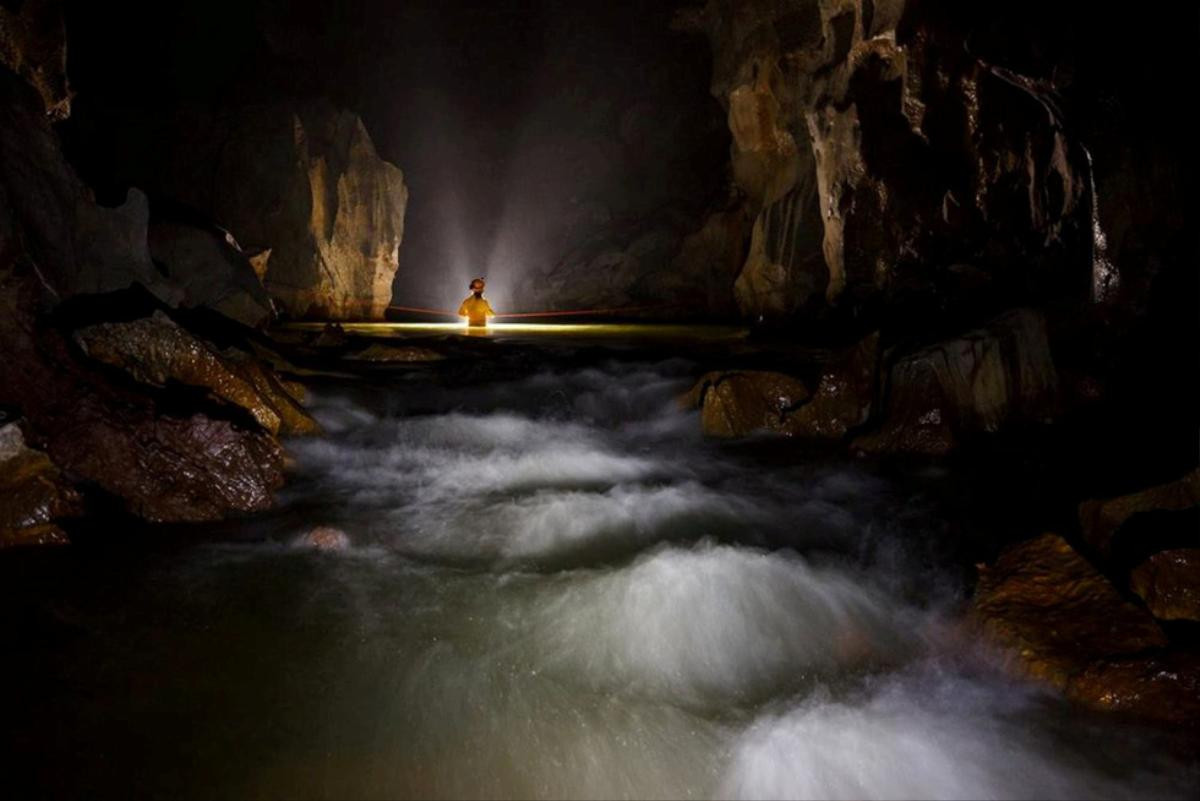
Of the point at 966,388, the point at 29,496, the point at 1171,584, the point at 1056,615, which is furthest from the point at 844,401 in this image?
the point at 29,496

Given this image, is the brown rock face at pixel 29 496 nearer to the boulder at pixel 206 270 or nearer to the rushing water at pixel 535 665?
the rushing water at pixel 535 665

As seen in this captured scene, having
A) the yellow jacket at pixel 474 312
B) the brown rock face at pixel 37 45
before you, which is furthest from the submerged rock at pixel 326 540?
the yellow jacket at pixel 474 312

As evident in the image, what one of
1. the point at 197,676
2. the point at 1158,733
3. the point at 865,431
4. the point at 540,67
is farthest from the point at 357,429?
the point at 540,67

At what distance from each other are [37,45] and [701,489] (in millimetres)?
10427

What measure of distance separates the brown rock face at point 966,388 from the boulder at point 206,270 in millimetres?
11295

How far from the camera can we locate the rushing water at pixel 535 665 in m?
2.29

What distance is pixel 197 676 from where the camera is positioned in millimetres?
2668

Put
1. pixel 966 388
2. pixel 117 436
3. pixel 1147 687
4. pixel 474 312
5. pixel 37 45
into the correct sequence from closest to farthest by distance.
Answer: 1. pixel 1147 687
2. pixel 117 436
3. pixel 966 388
4. pixel 37 45
5. pixel 474 312

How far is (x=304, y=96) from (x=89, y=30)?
848 cm

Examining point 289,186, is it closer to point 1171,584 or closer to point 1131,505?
point 1131,505

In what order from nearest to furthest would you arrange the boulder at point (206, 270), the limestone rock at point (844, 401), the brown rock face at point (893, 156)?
1. the limestone rock at point (844, 401)
2. the brown rock face at point (893, 156)
3. the boulder at point (206, 270)

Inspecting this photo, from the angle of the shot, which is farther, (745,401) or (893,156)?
(893,156)

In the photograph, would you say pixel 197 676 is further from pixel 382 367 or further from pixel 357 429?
pixel 382 367

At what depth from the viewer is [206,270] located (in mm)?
12828
